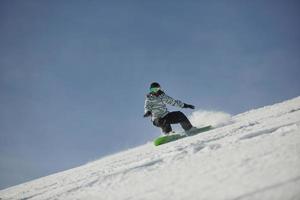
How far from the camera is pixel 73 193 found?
114 inches

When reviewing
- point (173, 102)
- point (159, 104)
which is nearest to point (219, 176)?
point (159, 104)

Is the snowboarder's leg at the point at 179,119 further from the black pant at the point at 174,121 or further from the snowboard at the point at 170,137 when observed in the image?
the snowboard at the point at 170,137

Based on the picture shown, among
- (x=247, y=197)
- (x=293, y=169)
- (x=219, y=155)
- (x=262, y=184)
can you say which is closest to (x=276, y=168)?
(x=293, y=169)

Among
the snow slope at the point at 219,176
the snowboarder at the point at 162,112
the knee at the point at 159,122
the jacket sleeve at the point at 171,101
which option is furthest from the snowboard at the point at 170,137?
the snow slope at the point at 219,176

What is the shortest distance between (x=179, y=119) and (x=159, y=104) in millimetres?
747

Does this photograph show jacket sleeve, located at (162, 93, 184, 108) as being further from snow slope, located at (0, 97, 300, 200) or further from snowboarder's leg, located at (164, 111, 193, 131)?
snow slope, located at (0, 97, 300, 200)

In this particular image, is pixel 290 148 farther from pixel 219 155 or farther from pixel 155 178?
pixel 155 178

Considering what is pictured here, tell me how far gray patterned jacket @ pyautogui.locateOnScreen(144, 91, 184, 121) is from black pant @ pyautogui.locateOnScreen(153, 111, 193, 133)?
0.53ft

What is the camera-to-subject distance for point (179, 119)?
28.0ft

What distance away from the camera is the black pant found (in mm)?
8508

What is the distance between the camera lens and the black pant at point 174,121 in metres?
8.51

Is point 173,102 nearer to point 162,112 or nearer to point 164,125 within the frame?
point 162,112

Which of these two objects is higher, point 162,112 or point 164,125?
point 162,112

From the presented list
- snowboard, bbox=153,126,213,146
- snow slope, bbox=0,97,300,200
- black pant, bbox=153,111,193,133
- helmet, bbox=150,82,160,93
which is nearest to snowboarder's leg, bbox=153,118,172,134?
black pant, bbox=153,111,193,133
